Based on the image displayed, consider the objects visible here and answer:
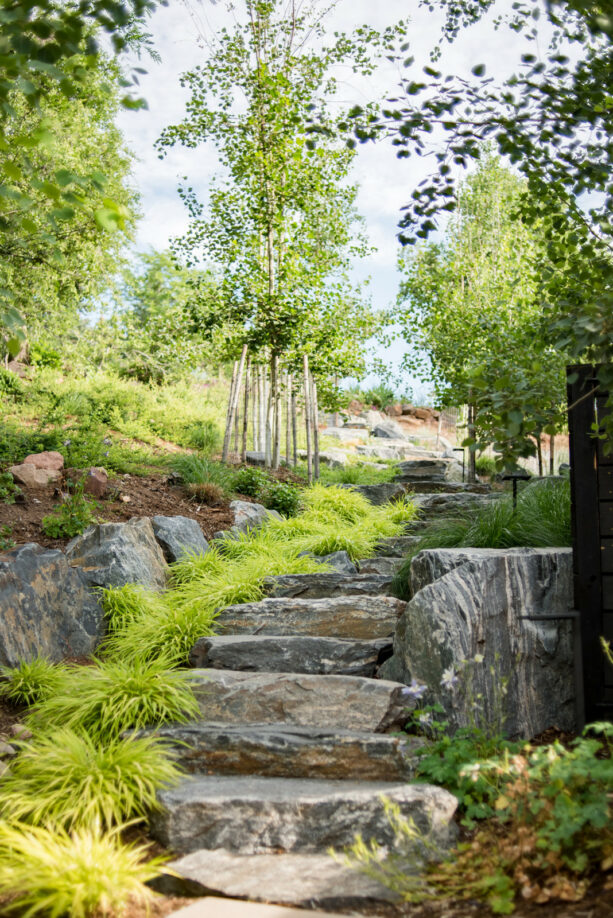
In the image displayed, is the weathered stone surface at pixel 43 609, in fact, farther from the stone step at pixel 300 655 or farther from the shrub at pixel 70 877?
the shrub at pixel 70 877

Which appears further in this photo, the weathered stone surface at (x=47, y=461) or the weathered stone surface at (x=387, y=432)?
the weathered stone surface at (x=387, y=432)

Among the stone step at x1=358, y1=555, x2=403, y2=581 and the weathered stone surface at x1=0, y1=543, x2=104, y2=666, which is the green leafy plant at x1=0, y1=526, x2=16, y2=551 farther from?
the stone step at x1=358, y1=555, x2=403, y2=581

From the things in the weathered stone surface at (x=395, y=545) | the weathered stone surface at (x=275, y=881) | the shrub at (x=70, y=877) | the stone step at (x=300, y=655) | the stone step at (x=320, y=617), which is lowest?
the weathered stone surface at (x=275, y=881)

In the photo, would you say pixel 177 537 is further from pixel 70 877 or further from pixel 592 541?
pixel 70 877

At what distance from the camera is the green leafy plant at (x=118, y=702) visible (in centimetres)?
334

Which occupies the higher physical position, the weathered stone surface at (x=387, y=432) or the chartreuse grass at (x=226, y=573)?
the weathered stone surface at (x=387, y=432)

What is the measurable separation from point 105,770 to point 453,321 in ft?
34.5

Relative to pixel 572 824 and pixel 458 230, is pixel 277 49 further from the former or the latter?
pixel 572 824

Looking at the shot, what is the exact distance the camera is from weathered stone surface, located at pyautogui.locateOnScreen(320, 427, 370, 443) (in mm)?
19156

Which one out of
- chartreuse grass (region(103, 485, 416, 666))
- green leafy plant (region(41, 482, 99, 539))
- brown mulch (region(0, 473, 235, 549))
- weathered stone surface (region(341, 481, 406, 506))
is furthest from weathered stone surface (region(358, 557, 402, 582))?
weathered stone surface (region(341, 481, 406, 506))

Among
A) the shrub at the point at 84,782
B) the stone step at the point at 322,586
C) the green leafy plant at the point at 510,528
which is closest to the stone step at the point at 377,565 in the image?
the green leafy plant at the point at 510,528

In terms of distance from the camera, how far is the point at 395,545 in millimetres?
6266

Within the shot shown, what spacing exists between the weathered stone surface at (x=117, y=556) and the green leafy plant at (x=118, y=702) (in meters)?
1.23

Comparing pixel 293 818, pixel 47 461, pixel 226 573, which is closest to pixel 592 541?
pixel 293 818
